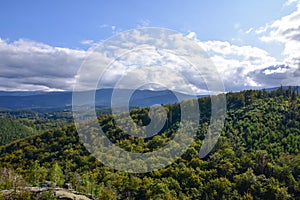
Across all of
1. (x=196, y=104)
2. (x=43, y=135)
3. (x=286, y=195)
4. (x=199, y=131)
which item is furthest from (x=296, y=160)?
(x=43, y=135)

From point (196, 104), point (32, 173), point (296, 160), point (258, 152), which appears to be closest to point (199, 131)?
point (196, 104)

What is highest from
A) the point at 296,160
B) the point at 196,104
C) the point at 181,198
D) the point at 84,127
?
the point at 196,104

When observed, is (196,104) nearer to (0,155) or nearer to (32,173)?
(32,173)

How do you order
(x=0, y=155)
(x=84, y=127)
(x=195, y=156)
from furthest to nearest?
(x=0, y=155)
(x=84, y=127)
(x=195, y=156)

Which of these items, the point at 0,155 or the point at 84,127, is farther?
the point at 0,155

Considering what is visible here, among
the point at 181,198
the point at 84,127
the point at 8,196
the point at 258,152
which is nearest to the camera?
the point at 8,196

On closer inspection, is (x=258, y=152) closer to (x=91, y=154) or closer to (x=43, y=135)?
(x=91, y=154)

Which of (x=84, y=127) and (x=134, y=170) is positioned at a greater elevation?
(x=84, y=127)
